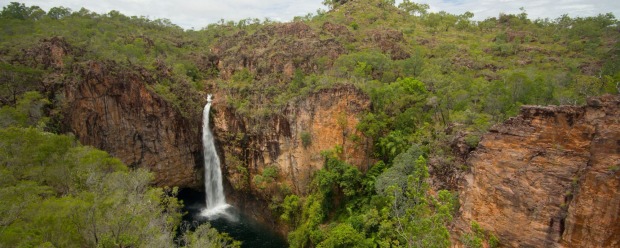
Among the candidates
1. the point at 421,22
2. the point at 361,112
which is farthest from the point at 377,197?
the point at 421,22

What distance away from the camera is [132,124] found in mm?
29359

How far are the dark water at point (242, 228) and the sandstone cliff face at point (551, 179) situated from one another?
14617 millimetres

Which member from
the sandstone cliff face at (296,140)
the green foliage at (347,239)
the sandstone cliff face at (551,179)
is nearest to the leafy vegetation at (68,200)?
the green foliage at (347,239)

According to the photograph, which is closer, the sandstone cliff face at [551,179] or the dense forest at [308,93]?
the sandstone cliff face at [551,179]

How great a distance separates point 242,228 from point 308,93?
11.4 m

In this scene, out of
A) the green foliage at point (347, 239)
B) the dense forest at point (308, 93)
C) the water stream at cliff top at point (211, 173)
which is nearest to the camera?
the dense forest at point (308, 93)

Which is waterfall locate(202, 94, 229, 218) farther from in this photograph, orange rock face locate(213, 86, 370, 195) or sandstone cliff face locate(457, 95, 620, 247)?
sandstone cliff face locate(457, 95, 620, 247)

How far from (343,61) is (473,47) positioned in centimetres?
1706

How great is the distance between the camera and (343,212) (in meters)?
22.9

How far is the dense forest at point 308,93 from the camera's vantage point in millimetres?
13461

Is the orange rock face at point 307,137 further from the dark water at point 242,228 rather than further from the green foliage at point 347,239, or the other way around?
the green foliage at point 347,239

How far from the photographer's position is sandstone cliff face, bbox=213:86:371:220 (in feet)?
81.3

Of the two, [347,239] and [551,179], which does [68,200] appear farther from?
[551,179]

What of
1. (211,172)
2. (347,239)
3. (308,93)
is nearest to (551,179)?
(347,239)
